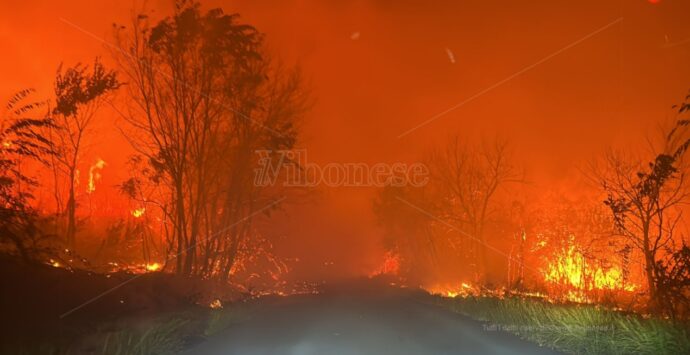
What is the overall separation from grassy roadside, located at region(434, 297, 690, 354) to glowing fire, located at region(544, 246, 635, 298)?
4677 mm

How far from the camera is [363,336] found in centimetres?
1265

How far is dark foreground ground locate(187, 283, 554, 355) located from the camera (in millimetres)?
10625

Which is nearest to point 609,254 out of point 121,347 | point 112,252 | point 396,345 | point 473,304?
point 473,304

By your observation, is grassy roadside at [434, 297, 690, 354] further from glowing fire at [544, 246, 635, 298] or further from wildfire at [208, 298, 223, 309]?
wildfire at [208, 298, 223, 309]

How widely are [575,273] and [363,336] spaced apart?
11229 mm

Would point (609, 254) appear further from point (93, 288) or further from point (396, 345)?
point (93, 288)

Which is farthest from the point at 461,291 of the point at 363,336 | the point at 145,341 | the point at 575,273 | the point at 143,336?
the point at 143,336

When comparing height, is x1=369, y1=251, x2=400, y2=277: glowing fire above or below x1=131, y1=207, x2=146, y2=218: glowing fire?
below

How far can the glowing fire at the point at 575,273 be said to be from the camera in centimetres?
1770

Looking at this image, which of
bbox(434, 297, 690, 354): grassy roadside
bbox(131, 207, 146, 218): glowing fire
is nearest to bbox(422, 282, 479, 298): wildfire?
bbox(434, 297, 690, 354): grassy roadside

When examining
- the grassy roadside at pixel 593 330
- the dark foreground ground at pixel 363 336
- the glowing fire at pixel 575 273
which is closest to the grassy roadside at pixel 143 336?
the dark foreground ground at pixel 363 336

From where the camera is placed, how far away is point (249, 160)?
2448 cm

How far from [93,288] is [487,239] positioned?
29.8 meters

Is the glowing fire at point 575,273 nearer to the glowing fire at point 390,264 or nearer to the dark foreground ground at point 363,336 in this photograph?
the dark foreground ground at point 363,336
